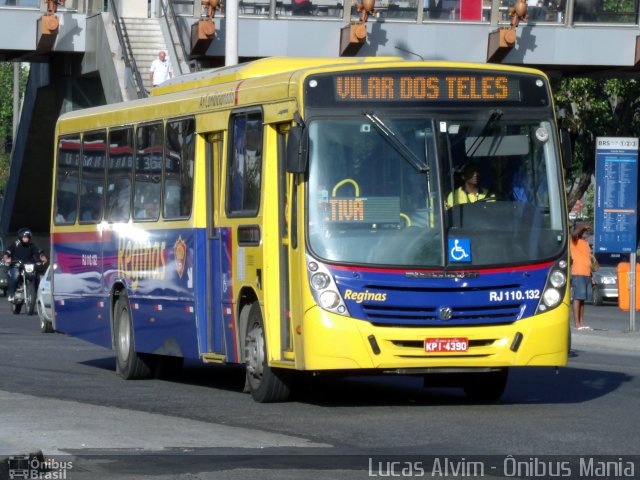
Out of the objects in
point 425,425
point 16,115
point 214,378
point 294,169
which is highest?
point 294,169

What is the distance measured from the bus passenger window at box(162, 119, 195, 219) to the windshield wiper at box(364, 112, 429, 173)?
289 centimetres

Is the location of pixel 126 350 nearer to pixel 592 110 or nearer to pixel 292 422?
pixel 292 422

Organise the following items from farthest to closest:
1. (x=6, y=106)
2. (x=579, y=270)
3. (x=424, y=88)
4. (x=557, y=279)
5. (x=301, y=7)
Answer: (x=6, y=106) < (x=301, y=7) < (x=579, y=270) < (x=424, y=88) < (x=557, y=279)

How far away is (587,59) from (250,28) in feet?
24.0

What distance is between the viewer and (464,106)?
13.9m

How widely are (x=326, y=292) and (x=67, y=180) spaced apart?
25.1ft

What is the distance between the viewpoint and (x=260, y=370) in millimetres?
14367

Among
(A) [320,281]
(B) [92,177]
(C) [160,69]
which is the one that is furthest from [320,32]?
(A) [320,281]

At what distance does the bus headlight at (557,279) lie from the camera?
13.7 m

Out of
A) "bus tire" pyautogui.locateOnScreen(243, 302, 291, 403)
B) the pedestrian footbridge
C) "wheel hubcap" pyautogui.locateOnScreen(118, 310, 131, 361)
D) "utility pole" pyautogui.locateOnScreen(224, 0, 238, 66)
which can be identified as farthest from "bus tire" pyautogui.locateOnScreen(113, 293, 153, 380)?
the pedestrian footbridge

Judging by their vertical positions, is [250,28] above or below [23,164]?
above

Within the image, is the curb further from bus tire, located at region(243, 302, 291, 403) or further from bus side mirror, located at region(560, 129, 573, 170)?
bus tire, located at region(243, 302, 291, 403)

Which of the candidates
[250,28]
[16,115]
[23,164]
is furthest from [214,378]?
[16,115]

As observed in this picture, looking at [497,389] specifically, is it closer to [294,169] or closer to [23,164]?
[294,169]
